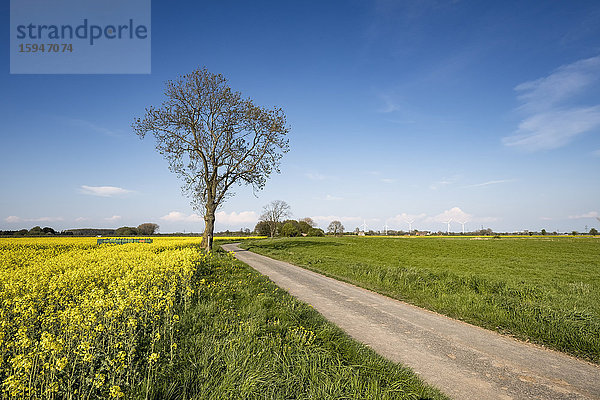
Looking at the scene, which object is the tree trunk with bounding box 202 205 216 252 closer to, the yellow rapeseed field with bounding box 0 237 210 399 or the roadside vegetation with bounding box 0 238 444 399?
the yellow rapeseed field with bounding box 0 237 210 399

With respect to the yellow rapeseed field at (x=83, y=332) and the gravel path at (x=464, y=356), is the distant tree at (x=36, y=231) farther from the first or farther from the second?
the gravel path at (x=464, y=356)

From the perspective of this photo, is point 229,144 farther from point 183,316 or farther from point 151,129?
point 183,316

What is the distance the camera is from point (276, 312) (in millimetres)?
7402

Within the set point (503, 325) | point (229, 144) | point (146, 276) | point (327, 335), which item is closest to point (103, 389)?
point (327, 335)

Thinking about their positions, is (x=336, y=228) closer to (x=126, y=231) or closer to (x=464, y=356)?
(x=126, y=231)

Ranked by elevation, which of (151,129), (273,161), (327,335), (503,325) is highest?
(151,129)

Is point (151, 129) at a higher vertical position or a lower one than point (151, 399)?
higher

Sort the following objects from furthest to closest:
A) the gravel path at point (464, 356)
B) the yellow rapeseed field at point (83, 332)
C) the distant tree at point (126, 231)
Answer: the distant tree at point (126, 231), the gravel path at point (464, 356), the yellow rapeseed field at point (83, 332)

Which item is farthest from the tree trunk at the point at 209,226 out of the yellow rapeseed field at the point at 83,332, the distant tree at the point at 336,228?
the distant tree at the point at 336,228

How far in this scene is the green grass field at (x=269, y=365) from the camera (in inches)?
159

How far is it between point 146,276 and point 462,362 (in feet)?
25.6

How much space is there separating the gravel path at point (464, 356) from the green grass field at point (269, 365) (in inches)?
30.6

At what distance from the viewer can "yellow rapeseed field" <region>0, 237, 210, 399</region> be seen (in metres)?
3.41

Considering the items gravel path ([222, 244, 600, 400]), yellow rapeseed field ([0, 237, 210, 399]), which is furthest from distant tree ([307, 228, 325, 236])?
gravel path ([222, 244, 600, 400])
